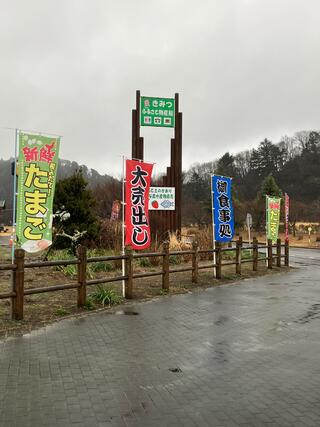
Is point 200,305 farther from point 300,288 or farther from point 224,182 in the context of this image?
point 224,182

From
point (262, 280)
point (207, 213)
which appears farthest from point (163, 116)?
point (207, 213)

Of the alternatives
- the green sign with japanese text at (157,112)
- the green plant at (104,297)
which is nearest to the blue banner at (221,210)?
the green plant at (104,297)

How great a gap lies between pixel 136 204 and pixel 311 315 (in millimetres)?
4344

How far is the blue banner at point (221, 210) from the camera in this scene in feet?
42.9

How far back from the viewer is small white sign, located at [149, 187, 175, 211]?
19438 millimetres

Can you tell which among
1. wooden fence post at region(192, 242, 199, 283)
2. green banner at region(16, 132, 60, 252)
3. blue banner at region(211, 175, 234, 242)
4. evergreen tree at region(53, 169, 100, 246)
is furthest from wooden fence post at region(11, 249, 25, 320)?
evergreen tree at region(53, 169, 100, 246)

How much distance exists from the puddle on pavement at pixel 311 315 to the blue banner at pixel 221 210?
4589 mm

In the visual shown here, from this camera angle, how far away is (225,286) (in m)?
11.7

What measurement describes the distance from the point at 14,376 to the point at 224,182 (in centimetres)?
1022

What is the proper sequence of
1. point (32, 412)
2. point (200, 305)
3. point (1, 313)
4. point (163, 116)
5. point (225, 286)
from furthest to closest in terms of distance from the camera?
1. point (163, 116)
2. point (225, 286)
3. point (200, 305)
4. point (1, 313)
5. point (32, 412)

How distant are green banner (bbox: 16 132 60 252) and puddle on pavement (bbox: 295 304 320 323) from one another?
4782 mm

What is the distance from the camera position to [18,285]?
266 inches

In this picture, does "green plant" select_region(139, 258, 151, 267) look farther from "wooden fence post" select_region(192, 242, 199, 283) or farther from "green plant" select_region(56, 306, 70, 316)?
"green plant" select_region(56, 306, 70, 316)

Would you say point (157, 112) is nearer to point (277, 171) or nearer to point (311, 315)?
point (311, 315)
